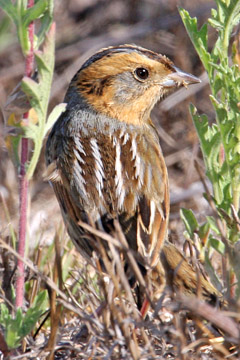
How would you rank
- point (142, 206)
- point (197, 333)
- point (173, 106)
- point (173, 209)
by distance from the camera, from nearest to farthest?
point (197, 333)
point (142, 206)
point (173, 209)
point (173, 106)

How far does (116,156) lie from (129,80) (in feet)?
1.75

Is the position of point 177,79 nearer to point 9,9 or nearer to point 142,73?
point 142,73

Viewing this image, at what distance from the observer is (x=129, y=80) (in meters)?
3.22

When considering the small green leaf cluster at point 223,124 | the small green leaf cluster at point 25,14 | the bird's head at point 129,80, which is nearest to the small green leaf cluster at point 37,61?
the small green leaf cluster at point 25,14

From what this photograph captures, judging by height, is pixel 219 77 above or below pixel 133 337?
above

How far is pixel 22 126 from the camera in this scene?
2.13 meters

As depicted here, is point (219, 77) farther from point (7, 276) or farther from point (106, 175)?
point (7, 276)

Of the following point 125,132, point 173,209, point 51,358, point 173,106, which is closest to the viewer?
point 51,358

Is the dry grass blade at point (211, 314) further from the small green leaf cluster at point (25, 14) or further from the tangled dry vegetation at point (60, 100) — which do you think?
the small green leaf cluster at point (25, 14)

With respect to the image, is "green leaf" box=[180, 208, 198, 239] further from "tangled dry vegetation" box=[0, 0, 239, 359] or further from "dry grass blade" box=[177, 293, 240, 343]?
"dry grass blade" box=[177, 293, 240, 343]

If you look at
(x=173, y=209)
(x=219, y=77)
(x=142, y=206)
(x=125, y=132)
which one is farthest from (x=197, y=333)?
(x=173, y=209)

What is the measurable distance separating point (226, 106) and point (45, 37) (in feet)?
2.61

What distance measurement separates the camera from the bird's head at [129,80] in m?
3.18

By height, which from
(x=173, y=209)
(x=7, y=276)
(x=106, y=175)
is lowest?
(x=173, y=209)
